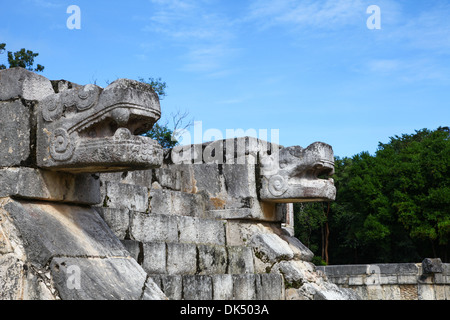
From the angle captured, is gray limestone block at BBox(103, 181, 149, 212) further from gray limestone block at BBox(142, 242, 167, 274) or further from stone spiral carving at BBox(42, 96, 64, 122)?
stone spiral carving at BBox(42, 96, 64, 122)

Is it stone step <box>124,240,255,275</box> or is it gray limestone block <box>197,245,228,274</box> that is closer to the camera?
stone step <box>124,240,255,275</box>

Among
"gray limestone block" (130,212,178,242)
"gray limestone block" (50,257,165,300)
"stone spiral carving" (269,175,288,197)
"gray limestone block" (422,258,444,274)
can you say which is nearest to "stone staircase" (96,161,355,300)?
"gray limestone block" (130,212,178,242)

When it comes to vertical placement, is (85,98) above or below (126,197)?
above

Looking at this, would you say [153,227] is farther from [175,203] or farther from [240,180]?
[240,180]

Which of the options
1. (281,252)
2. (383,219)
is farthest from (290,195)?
(383,219)

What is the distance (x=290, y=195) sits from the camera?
756 cm

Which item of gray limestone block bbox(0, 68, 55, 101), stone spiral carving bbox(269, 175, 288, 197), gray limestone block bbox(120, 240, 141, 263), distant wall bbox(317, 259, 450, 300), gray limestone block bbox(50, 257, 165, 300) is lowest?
distant wall bbox(317, 259, 450, 300)

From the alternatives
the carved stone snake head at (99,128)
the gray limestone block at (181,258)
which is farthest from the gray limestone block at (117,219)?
the carved stone snake head at (99,128)

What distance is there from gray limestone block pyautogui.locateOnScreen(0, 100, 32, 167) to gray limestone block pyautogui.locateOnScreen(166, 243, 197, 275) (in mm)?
1861

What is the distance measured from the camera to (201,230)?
6766mm

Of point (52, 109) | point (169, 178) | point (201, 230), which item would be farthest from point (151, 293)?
point (169, 178)

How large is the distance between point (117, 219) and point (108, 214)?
12cm

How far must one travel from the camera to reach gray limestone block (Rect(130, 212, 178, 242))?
5.79 m

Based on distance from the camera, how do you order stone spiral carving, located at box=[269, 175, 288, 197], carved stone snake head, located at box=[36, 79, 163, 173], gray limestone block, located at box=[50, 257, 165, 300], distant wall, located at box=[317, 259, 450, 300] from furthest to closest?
distant wall, located at box=[317, 259, 450, 300]
stone spiral carving, located at box=[269, 175, 288, 197]
carved stone snake head, located at box=[36, 79, 163, 173]
gray limestone block, located at box=[50, 257, 165, 300]
